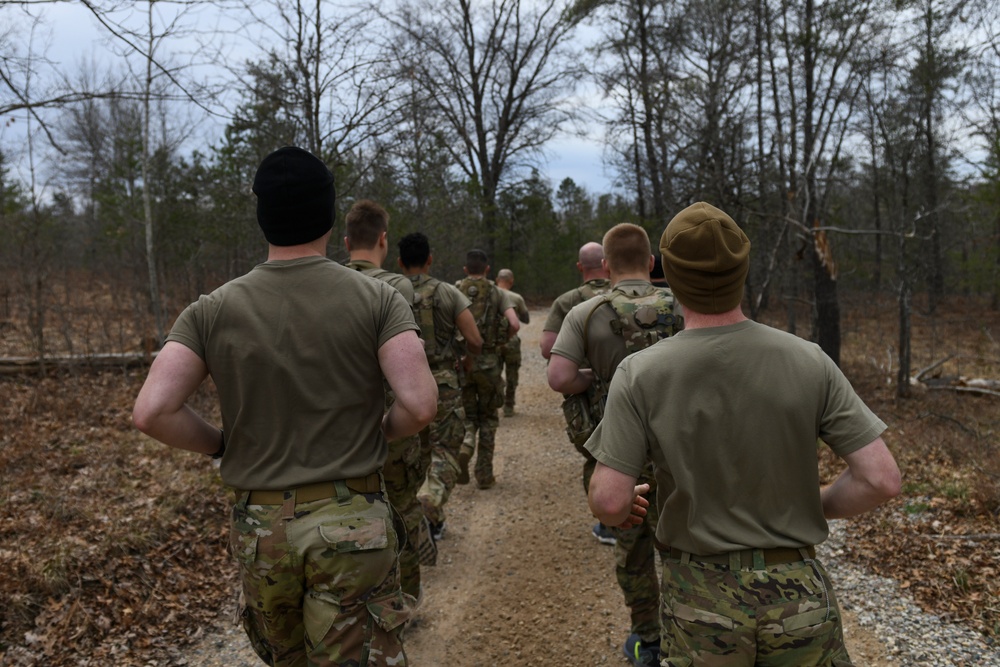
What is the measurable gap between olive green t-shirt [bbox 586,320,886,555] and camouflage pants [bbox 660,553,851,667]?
86 millimetres

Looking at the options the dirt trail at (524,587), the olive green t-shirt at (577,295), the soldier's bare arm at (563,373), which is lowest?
the dirt trail at (524,587)

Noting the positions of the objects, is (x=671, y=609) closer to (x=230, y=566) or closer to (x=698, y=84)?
(x=230, y=566)

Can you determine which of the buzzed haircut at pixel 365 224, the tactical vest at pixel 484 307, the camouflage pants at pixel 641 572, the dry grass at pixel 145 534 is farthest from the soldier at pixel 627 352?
the tactical vest at pixel 484 307

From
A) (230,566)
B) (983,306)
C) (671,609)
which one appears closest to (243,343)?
(671,609)

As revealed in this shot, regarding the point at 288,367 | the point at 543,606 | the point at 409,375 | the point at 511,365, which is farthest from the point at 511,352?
the point at 288,367

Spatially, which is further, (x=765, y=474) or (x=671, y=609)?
(x=671, y=609)

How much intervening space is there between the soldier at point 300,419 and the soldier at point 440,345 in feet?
8.49

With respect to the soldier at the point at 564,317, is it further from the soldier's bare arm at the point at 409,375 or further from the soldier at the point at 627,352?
the soldier's bare arm at the point at 409,375

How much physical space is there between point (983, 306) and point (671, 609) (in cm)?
3134

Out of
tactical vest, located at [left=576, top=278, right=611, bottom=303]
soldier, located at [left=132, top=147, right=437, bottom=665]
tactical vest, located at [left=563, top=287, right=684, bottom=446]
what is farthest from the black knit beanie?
tactical vest, located at [left=576, top=278, right=611, bottom=303]

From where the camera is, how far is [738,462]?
1.85 metres

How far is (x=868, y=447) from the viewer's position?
183 cm

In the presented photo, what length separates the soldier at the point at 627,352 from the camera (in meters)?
3.51

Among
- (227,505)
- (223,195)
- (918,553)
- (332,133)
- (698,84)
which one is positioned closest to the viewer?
(918,553)
